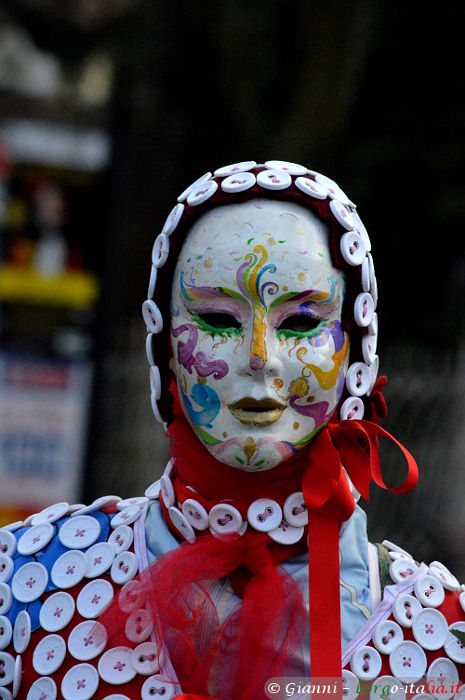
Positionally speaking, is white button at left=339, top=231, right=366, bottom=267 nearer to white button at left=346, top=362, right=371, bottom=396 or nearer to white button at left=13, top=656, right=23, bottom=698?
white button at left=346, top=362, right=371, bottom=396

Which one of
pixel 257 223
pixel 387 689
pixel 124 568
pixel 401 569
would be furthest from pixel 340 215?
pixel 387 689

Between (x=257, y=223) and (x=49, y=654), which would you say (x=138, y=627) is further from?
(x=257, y=223)

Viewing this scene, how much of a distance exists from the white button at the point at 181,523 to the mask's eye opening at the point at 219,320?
1.40ft

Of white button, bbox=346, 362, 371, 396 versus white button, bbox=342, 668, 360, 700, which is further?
white button, bbox=346, 362, 371, 396

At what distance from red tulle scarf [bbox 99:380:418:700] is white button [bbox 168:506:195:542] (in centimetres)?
2

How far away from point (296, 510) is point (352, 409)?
269 mm

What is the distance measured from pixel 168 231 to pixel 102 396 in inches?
164

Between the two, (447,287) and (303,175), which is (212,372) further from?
(447,287)

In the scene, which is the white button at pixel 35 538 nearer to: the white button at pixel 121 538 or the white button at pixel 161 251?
the white button at pixel 121 538

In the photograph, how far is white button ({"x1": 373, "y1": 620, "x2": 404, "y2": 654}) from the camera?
265 centimetres

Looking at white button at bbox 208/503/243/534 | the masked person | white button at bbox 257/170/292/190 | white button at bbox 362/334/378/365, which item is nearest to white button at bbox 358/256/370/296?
the masked person

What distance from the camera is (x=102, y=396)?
6.91 meters

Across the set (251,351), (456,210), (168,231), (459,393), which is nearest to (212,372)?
(251,351)

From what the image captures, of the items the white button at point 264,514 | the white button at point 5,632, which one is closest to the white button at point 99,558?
the white button at point 5,632
